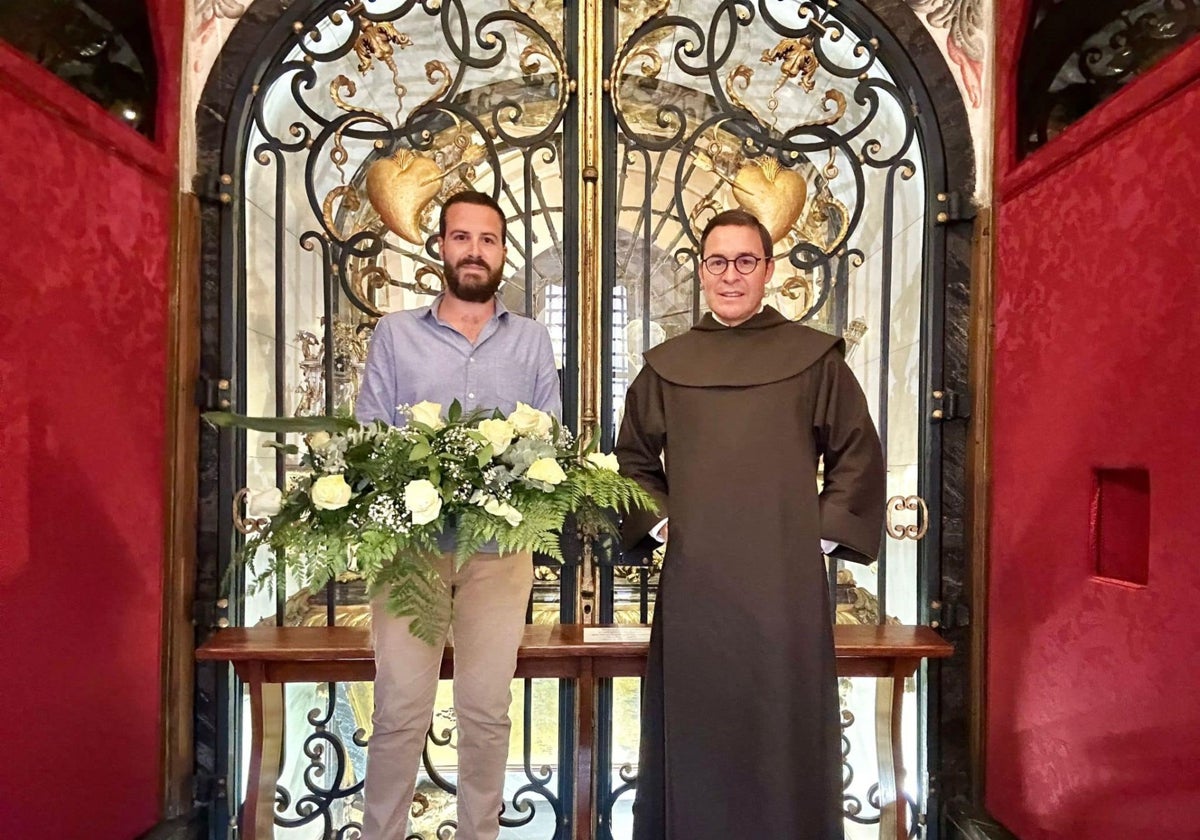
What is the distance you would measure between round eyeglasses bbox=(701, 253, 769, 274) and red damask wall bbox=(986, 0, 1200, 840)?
1042 millimetres

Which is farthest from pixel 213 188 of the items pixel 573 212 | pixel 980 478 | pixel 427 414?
pixel 980 478

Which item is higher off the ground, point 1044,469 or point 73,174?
point 73,174

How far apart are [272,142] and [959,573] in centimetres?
313

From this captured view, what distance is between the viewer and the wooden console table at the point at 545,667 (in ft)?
8.30

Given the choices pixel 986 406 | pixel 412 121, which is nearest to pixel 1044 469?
pixel 986 406

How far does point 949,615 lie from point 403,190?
8.73 ft

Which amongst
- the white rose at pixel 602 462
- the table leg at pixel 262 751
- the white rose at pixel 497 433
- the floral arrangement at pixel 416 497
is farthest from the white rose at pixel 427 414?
the table leg at pixel 262 751

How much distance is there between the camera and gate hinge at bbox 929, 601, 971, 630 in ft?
9.49

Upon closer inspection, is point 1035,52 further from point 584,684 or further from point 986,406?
point 584,684

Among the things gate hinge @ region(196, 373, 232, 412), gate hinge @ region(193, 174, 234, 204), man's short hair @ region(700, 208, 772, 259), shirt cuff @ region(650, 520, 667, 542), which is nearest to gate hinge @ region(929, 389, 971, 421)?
man's short hair @ region(700, 208, 772, 259)

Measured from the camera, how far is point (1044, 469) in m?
2.54

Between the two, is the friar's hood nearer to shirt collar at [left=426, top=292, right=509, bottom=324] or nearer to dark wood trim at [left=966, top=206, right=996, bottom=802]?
shirt collar at [left=426, top=292, right=509, bottom=324]

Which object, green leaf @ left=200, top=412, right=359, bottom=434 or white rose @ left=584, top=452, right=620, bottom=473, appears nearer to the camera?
green leaf @ left=200, top=412, right=359, bottom=434

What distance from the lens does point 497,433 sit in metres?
1.96
